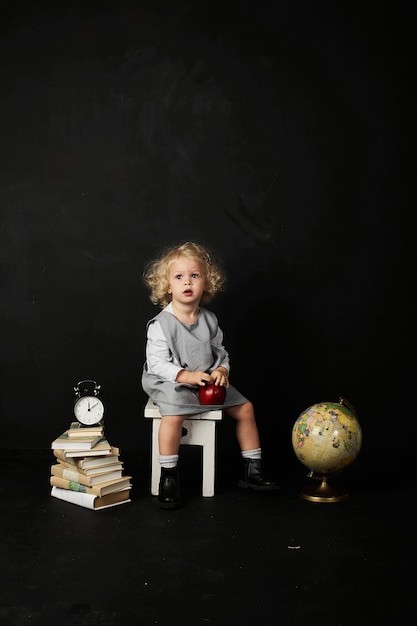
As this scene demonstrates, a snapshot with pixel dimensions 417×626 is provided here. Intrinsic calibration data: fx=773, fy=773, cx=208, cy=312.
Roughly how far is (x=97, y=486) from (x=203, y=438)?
58cm

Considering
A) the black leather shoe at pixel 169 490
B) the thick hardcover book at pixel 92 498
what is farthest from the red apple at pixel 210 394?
the thick hardcover book at pixel 92 498

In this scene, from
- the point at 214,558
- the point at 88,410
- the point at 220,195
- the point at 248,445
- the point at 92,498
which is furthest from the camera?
the point at 220,195

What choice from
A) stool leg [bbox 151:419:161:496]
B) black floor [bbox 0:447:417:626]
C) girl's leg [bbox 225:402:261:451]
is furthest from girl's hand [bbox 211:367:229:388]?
black floor [bbox 0:447:417:626]

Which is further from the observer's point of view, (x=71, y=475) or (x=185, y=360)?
(x=185, y=360)

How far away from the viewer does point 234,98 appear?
15.1 feet

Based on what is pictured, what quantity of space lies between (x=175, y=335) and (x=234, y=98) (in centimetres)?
154

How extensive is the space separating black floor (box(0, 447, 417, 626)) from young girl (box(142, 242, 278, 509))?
257 mm

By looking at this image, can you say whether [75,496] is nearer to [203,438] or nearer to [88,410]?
[88,410]

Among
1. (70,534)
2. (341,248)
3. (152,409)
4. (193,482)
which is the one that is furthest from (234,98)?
(70,534)

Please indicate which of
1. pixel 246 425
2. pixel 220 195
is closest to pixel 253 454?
pixel 246 425

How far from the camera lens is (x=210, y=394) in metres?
3.85

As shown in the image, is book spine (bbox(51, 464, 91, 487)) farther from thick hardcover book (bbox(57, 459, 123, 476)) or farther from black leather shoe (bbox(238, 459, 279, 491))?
black leather shoe (bbox(238, 459, 279, 491))

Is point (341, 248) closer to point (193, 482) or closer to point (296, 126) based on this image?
point (296, 126)

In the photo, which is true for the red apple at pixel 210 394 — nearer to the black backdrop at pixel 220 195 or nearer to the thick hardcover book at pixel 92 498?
the thick hardcover book at pixel 92 498
